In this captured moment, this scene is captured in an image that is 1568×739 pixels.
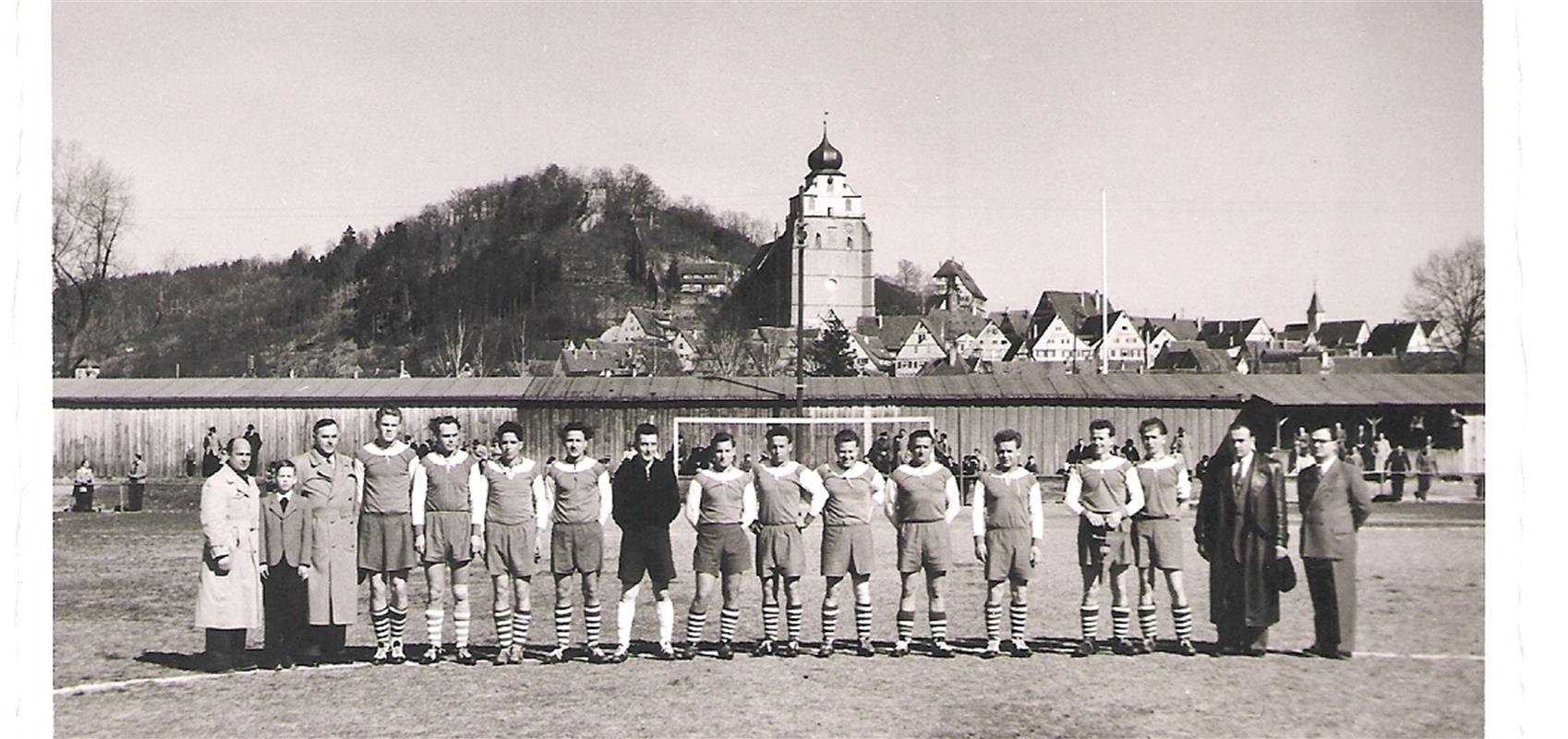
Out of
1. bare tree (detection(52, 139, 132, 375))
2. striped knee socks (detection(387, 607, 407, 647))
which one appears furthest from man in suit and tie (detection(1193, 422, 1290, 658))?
bare tree (detection(52, 139, 132, 375))

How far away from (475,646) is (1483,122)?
15.4 feet

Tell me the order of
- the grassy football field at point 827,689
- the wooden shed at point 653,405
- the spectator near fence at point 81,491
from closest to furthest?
1. the grassy football field at point 827,689
2. the spectator near fence at point 81,491
3. the wooden shed at point 653,405

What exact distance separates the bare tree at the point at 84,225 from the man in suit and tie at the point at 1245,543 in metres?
5.59

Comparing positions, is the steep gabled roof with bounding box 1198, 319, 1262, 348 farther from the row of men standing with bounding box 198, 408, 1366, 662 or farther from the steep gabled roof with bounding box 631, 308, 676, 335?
the steep gabled roof with bounding box 631, 308, 676, 335

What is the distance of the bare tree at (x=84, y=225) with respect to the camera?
17.4ft

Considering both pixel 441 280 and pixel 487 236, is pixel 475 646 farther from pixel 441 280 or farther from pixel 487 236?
pixel 441 280

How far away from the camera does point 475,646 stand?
4.93 m

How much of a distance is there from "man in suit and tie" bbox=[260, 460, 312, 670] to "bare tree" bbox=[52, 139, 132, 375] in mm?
2009

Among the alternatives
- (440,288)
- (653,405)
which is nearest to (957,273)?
(653,405)

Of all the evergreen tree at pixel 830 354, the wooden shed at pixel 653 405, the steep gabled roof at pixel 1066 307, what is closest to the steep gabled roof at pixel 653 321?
the wooden shed at pixel 653 405

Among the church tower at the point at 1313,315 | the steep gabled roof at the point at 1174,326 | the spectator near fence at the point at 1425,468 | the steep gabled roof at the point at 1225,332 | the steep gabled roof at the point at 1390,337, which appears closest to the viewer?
the church tower at the point at 1313,315

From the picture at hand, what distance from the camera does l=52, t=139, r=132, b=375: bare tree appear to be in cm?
529

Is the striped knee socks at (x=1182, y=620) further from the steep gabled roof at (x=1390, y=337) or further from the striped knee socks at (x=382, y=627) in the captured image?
the striped knee socks at (x=382, y=627)

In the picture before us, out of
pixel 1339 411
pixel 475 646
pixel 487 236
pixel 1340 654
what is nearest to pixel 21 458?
pixel 475 646
